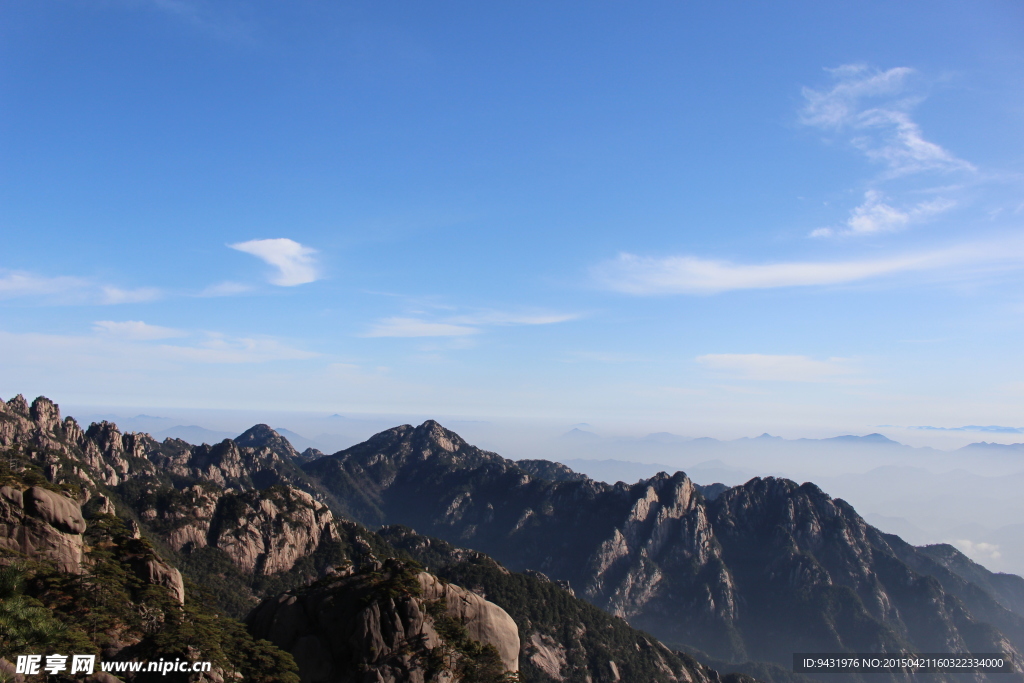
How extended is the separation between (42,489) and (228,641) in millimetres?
28807

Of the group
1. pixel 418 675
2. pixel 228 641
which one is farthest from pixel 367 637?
pixel 228 641

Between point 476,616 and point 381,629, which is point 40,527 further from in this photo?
point 476,616

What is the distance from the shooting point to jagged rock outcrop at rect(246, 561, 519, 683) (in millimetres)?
77875

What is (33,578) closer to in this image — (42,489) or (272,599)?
(42,489)

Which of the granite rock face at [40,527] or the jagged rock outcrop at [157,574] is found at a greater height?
the granite rock face at [40,527]

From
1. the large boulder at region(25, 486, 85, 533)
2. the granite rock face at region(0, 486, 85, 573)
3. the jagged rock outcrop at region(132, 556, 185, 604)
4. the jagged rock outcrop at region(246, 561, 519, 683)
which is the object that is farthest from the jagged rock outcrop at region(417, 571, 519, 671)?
the large boulder at region(25, 486, 85, 533)

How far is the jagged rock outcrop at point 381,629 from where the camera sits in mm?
77875

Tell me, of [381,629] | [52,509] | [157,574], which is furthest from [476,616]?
[52,509]

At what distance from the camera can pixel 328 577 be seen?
95.1m

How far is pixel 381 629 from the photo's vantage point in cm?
7981

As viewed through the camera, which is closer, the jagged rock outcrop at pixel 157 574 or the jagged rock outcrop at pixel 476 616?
the jagged rock outcrop at pixel 157 574

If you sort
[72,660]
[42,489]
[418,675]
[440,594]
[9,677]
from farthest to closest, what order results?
[440,594], [418,675], [42,489], [72,660], [9,677]

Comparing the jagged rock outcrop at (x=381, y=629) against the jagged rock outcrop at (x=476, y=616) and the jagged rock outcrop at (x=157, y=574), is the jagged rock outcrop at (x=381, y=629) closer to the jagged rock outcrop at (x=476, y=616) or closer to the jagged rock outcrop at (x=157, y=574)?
the jagged rock outcrop at (x=476, y=616)

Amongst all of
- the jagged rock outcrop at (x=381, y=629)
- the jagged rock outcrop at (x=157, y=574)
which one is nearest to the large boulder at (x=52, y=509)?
the jagged rock outcrop at (x=157, y=574)
